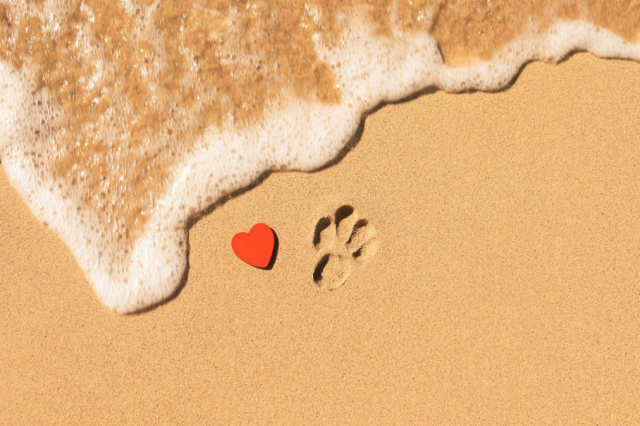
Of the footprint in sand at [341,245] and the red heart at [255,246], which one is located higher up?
the footprint in sand at [341,245]

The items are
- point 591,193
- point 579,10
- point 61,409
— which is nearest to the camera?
point 61,409

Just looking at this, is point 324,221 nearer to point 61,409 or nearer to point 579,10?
point 61,409

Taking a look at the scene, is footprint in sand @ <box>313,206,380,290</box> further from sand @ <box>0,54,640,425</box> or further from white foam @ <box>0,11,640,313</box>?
white foam @ <box>0,11,640,313</box>

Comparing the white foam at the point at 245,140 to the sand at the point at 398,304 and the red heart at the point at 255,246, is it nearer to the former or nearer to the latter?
the sand at the point at 398,304

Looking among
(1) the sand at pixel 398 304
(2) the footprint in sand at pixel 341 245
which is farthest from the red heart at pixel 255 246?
(2) the footprint in sand at pixel 341 245

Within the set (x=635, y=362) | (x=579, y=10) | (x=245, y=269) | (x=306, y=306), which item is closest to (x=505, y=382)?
(x=635, y=362)

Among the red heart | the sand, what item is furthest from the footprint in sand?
the red heart
